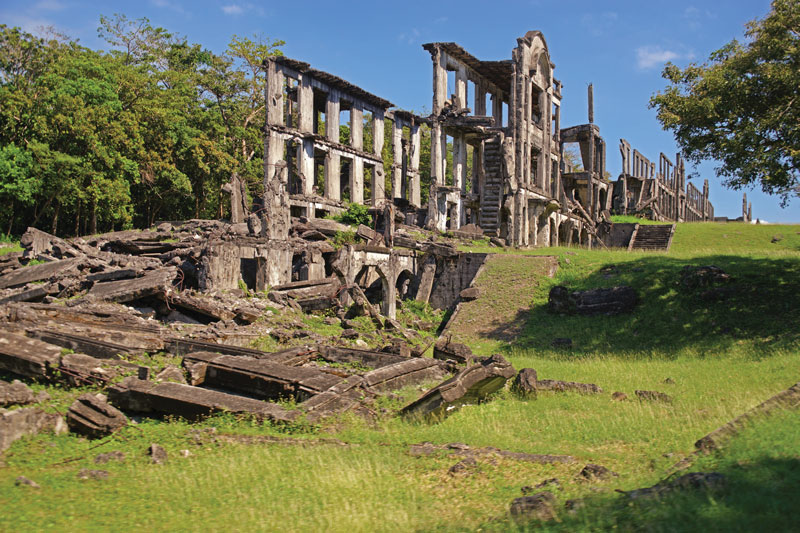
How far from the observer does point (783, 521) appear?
4336 millimetres

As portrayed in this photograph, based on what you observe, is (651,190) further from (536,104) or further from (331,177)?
(331,177)

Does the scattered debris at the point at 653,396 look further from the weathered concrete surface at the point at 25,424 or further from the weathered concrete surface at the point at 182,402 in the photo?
the weathered concrete surface at the point at 25,424

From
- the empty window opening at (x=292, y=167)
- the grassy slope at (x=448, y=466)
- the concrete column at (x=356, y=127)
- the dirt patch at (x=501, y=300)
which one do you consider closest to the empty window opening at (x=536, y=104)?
the concrete column at (x=356, y=127)

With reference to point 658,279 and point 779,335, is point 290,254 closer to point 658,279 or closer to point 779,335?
point 658,279

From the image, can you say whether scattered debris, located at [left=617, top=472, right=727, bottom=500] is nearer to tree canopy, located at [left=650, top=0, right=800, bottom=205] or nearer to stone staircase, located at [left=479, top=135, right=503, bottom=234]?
tree canopy, located at [left=650, top=0, right=800, bottom=205]

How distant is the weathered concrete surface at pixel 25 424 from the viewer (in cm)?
740

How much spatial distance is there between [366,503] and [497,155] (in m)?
32.3

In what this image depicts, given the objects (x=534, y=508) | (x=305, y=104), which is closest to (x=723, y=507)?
(x=534, y=508)

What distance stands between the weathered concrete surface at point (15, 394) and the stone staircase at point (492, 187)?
93.6 feet

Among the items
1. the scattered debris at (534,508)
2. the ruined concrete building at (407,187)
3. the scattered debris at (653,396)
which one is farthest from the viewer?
the ruined concrete building at (407,187)

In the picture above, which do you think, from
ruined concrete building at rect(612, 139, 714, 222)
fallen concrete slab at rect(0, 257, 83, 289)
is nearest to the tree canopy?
fallen concrete slab at rect(0, 257, 83, 289)

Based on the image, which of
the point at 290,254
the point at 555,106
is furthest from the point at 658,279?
the point at 555,106

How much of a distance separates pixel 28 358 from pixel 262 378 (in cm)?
399

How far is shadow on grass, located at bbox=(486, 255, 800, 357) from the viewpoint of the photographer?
52.4 feet
